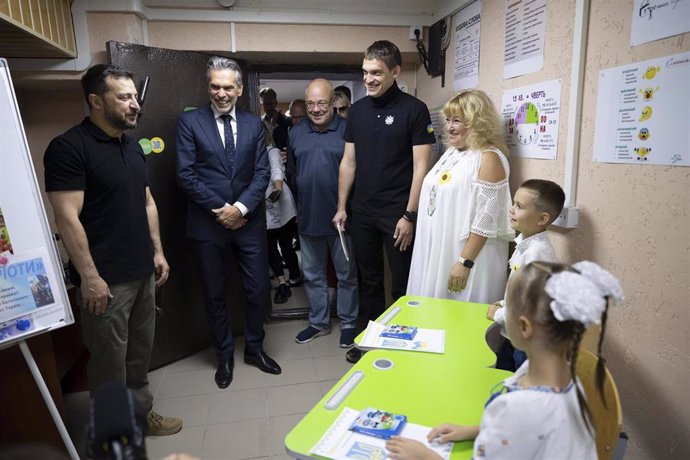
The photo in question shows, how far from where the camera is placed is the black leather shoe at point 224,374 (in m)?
2.41

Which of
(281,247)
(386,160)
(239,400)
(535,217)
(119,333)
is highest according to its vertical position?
(386,160)

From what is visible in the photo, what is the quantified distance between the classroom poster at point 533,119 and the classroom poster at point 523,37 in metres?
0.09

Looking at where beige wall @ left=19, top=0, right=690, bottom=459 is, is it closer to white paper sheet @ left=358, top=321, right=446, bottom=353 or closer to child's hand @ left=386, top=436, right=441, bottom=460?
white paper sheet @ left=358, top=321, right=446, bottom=353

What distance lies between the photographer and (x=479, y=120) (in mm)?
1883

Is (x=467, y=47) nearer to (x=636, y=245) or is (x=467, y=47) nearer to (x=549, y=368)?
(x=636, y=245)

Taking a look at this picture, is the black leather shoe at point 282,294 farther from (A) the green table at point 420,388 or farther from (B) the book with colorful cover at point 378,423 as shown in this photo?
(B) the book with colorful cover at point 378,423

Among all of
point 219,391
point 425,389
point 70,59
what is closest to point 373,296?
point 219,391

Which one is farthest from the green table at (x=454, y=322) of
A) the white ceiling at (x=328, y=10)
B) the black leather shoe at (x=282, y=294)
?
the black leather shoe at (x=282, y=294)

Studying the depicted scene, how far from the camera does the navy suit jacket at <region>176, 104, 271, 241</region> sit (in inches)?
88.4

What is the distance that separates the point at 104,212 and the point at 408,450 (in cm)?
137

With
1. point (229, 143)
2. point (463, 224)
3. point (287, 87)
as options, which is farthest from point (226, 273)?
point (287, 87)

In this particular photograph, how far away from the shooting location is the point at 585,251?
1.63 metres

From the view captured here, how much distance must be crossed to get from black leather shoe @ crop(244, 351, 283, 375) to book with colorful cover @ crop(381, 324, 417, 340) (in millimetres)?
1297

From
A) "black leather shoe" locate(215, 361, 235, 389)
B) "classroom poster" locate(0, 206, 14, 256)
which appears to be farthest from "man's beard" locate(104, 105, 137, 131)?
"black leather shoe" locate(215, 361, 235, 389)
